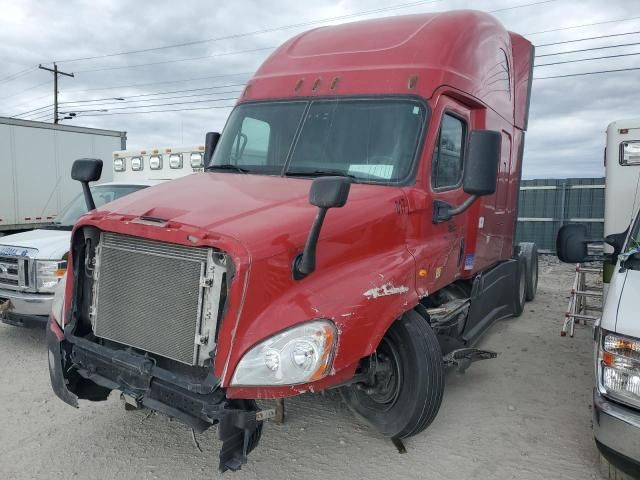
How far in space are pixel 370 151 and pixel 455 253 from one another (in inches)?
52.3

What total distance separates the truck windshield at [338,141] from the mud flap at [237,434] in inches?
73.9

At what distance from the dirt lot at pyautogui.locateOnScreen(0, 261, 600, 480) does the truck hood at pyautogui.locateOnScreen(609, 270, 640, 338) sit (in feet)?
3.85

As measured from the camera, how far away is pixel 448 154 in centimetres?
451

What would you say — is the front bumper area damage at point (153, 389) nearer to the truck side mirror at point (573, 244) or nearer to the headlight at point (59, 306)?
the headlight at point (59, 306)

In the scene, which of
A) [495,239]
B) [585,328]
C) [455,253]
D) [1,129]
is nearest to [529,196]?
[585,328]

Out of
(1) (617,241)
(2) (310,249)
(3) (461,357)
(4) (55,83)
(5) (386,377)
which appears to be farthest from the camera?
(4) (55,83)

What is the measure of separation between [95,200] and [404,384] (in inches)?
224

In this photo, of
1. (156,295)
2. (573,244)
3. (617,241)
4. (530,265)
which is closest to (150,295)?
(156,295)

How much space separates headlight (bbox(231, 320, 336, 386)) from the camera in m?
2.89

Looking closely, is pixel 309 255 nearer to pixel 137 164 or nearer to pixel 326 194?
pixel 326 194

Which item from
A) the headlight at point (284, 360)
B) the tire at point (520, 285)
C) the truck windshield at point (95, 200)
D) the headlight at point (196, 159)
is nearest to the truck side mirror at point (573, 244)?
the headlight at point (284, 360)

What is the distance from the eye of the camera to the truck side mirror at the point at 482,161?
3762 millimetres

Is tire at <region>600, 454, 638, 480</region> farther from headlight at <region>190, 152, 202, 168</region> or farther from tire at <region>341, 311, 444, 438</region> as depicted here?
headlight at <region>190, 152, 202, 168</region>

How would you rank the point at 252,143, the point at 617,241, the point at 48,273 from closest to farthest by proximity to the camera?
1. the point at 617,241
2. the point at 252,143
3. the point at 48,273
